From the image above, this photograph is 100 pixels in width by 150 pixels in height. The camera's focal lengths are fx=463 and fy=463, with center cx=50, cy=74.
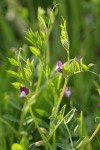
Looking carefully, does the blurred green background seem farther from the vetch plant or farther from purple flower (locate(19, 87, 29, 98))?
purple flower (locate(19, 87, 29, 98))

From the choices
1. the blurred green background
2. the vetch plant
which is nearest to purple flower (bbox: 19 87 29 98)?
the vetch plant

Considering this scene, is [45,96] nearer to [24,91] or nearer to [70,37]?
[24,91]

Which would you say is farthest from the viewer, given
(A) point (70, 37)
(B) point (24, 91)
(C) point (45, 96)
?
(A) point (70, 37)

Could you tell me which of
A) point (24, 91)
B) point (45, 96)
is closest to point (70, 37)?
point (45, 96)

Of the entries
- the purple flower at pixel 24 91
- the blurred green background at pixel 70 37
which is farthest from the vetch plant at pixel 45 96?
the blurred green background at pixel 70 37

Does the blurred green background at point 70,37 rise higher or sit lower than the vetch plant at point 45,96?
higher

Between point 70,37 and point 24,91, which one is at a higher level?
point 70,37

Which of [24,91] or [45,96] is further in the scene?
[45,96]

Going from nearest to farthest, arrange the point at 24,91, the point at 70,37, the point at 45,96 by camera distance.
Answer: the point at 24,91 < the point at 45,96 < the point at 70,37

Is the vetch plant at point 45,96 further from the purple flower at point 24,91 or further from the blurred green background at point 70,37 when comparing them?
the blurred green background at point 70,37
